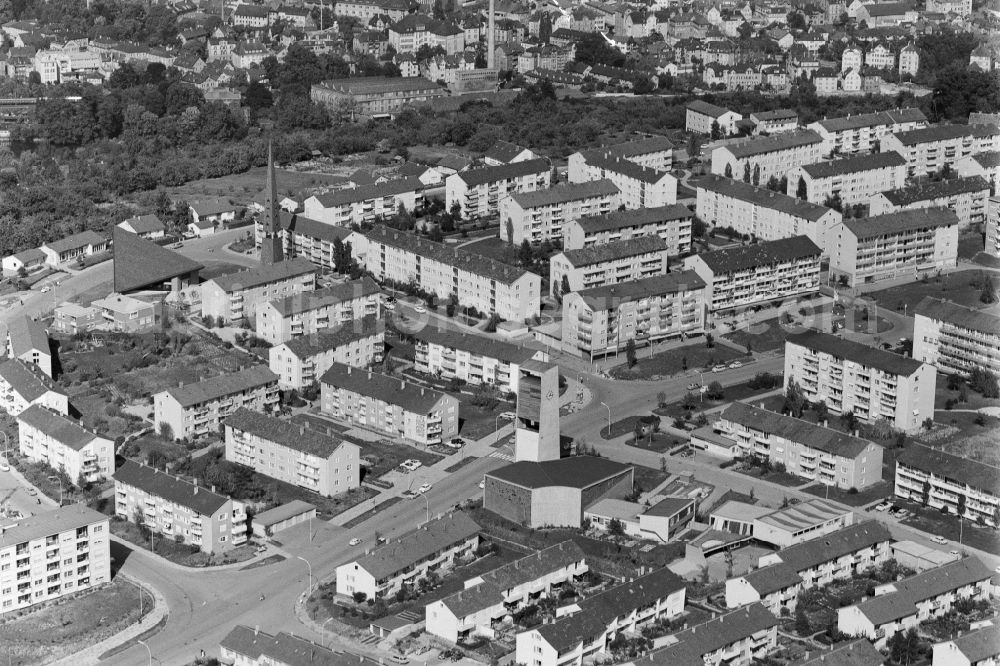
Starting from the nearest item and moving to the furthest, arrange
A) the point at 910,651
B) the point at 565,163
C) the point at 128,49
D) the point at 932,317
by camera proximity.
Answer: the point at 910,651
the point at 932,317
the point at 565,163
the point at 128,49

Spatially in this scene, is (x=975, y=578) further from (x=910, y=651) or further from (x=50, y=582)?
(x=50, y=582)

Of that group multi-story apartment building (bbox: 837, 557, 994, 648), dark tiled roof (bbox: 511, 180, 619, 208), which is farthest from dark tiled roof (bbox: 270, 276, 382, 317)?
multi-story apartment building (bbox: 837, 557, 994, 648)

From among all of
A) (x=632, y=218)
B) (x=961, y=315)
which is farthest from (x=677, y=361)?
(x=632, y=218)

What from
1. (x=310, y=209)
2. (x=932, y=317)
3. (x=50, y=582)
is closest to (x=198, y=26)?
(x=310, y=209)

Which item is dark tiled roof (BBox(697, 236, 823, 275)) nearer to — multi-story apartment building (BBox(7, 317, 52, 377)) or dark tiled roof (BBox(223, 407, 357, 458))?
dark tiled roof (BBox(223, 407, 357, 458))

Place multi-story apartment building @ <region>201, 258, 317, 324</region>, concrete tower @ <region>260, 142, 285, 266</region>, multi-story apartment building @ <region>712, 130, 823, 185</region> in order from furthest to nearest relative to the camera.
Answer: multi-story apartment building @ <region>712, 130, 823, 185</region>
concrete tower @ <region>260, 142, 285, 266</region>
multi-story apartment building @ <region>201, 258, 317, 324</region>

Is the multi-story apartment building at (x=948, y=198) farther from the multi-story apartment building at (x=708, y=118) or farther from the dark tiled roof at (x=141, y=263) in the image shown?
the dark tiled roof at (x=141, y=263)

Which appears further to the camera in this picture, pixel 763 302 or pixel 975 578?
pixel 763 302
